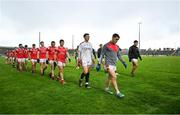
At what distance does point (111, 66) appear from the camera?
10234 mm

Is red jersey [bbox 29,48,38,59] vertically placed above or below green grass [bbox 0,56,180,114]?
above

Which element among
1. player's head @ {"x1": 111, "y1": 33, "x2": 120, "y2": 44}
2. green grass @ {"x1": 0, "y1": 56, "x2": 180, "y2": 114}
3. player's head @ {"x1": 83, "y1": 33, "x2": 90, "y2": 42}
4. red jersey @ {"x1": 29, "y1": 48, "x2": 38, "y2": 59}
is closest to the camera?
green grass @ {"x1": 0, "y1": 56, "x2": 180, "y2": 114}

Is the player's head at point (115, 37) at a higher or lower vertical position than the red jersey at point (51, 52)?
higher

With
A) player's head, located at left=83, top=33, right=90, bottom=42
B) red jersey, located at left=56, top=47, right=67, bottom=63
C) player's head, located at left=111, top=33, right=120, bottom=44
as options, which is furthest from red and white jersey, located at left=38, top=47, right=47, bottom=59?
player's head, located at left=111, top=33, right=120, bottom=44

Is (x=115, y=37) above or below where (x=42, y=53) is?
above

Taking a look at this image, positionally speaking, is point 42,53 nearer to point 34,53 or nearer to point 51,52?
point 34,53

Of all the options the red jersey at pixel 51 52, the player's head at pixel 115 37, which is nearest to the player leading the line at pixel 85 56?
the player's head at pixel 115 37

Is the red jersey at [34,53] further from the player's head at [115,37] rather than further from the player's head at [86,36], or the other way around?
the player's head at [115,37]

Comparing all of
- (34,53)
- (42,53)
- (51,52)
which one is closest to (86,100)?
(51,52)

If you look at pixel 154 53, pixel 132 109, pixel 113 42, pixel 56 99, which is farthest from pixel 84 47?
pixel 154 53

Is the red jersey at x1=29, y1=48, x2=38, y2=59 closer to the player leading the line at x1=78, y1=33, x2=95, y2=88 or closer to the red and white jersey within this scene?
the red and white jersey

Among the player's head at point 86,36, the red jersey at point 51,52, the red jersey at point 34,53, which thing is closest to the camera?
the player's head at point 86,36

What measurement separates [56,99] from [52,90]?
1764 mm

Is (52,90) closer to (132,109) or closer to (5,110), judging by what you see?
(5,110)
